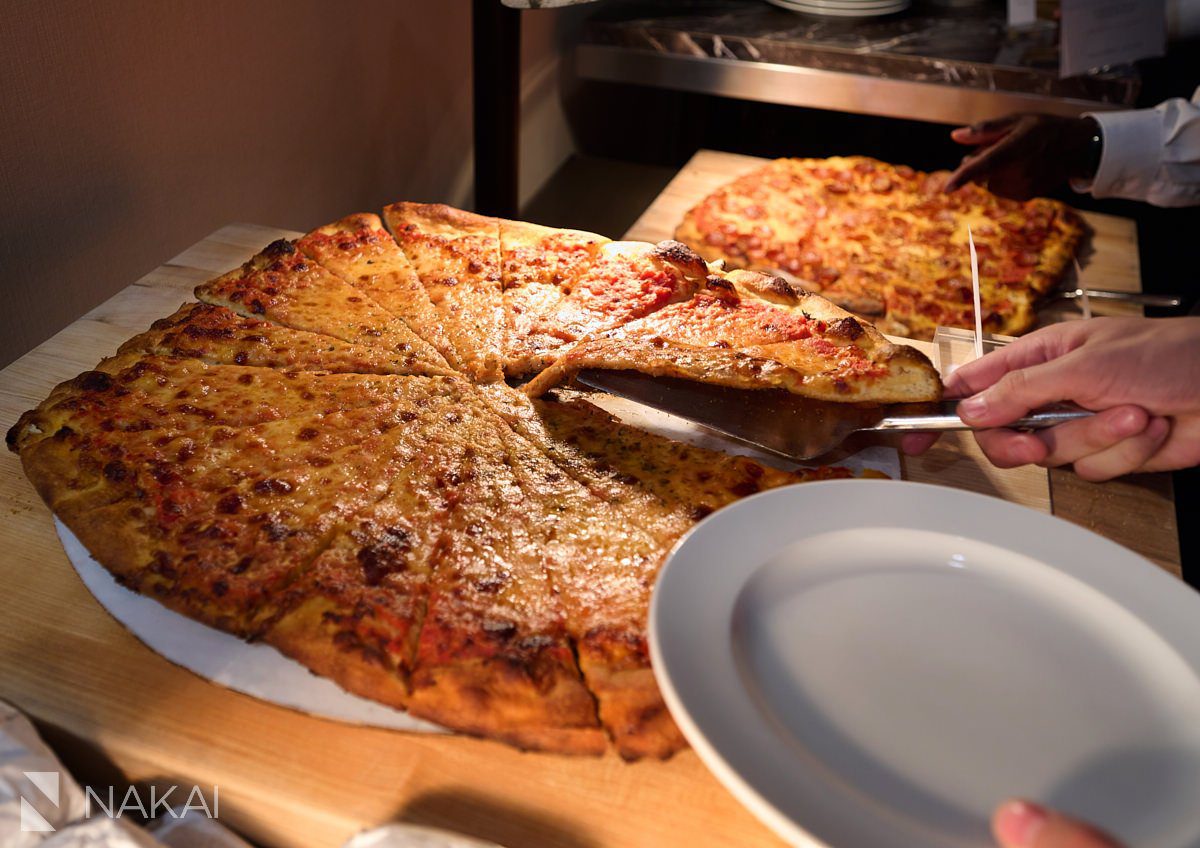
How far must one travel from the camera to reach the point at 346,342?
6.56 feet

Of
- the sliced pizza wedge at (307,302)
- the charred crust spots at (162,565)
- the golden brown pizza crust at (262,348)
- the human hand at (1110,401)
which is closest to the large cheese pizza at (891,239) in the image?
the human hand at (1110,401)

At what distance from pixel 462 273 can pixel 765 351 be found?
0.76 meters

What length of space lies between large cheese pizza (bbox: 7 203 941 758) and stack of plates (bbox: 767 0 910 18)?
126 inches

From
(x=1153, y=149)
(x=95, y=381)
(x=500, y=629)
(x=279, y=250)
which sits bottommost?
(x=500, y=629)

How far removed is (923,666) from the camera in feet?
3.75

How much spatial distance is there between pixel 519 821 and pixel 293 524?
61 centimetres

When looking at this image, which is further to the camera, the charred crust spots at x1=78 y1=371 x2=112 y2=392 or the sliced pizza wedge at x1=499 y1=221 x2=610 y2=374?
the sliced pizza wedge at x1=499 y1=221 x2=610 y2=374

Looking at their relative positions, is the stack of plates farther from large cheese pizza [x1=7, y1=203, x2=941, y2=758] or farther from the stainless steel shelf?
large cheese pizza [x1=7, y1=203, x2=941, y2=758]

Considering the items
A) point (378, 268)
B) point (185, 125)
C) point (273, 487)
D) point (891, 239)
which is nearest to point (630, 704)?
point (273, 487)

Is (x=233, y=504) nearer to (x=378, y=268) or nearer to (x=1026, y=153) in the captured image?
(x=378, y=268)

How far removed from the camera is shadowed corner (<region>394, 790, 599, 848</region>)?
3.73 ft

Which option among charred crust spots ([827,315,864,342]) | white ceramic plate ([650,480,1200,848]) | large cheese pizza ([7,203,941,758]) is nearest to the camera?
white ceramic plate ([650,480,1200,848])

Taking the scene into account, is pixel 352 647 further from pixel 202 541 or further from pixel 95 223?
pixel 95 223

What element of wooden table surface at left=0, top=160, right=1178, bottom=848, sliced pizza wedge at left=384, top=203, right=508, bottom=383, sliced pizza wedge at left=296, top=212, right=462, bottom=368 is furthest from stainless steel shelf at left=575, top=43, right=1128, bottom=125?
wooden table surface at left=0, top=160, right=1178, bottom=848
